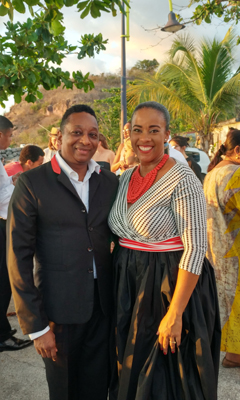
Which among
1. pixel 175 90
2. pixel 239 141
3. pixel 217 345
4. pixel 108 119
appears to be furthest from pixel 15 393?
pixel 108 119

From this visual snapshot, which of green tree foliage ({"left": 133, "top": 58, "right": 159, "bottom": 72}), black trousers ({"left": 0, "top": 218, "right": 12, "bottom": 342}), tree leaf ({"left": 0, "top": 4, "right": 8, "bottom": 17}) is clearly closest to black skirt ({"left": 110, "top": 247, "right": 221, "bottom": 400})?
tree leaf ({"left": 0, "top": 4, "right": 8, "bottom": 17})

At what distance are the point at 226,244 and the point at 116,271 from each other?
1246 millimetres

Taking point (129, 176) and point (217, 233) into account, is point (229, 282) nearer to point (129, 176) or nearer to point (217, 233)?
point (217, 233)

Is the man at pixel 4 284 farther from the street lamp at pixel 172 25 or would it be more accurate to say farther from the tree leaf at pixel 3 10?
the street lamp at pixel 172 25

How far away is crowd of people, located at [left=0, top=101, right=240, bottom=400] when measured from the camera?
1.88m

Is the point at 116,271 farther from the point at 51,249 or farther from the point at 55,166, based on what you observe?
the point at 55,166

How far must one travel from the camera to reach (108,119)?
20734mm

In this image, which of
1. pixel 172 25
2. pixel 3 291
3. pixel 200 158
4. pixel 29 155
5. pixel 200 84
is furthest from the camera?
pixel 200 84

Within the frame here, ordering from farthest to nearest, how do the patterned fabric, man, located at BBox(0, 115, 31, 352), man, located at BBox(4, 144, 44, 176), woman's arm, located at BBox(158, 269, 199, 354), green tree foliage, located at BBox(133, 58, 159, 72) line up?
1. green tree foliage, located at BBox(133, 58, 159, 72)
2. man, located at BBox(4, 144, 44, 176)
3. man, located at BBox(0, 115, 31, 352)
4. the patterned fabric
5. woman's arm, located at BBox(158, 269, 199, 354)

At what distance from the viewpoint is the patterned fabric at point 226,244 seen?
2.86m

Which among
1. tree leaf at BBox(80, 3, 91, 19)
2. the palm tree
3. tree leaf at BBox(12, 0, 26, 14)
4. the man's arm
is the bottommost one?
the man's arm

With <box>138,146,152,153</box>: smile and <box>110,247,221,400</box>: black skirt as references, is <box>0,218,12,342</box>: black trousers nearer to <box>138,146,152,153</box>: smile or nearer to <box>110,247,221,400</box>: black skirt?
<box>110,247,221,400</box>: black skirt

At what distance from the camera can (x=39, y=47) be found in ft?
9.19

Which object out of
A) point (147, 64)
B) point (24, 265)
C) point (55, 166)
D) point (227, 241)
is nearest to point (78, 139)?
point (55, 166)
